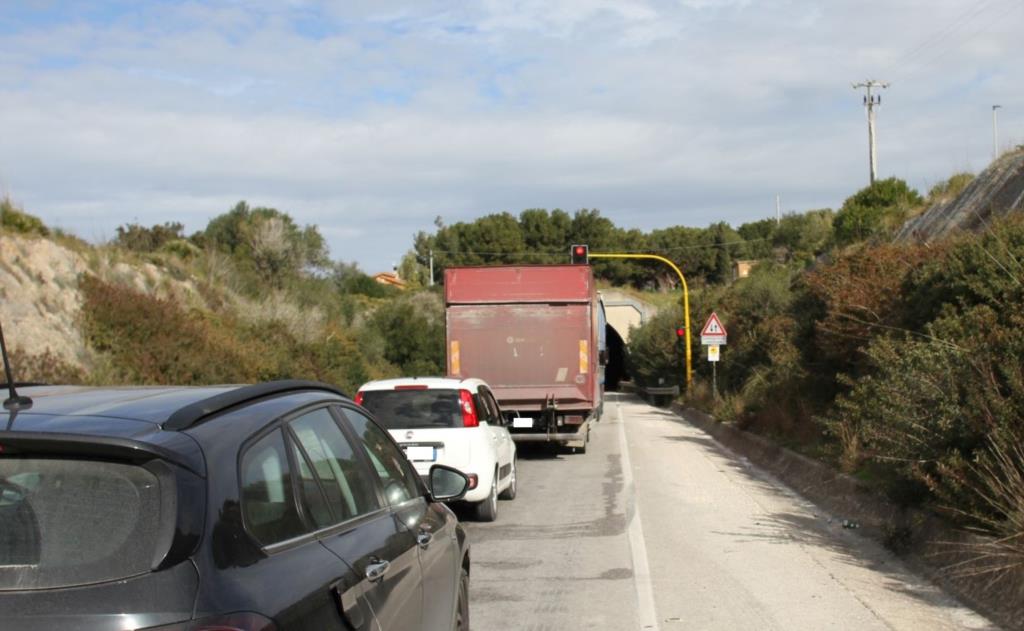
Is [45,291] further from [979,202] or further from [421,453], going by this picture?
[979,202]

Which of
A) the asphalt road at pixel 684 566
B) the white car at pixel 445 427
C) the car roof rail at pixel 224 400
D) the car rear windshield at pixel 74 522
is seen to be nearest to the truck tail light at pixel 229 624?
the car rear windshield at pixel 74 522

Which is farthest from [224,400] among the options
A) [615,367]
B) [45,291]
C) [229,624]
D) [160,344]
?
[615,367]

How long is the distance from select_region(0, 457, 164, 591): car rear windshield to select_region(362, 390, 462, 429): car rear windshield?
9.48m

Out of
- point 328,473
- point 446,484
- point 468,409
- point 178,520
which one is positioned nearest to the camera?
point 178,520

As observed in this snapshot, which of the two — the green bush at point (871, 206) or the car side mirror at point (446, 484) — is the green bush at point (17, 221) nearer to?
the car side mirror at point (446, 484)

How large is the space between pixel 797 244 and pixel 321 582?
270 feet

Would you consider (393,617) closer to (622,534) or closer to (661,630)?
(661,630)

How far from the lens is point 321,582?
124 inches

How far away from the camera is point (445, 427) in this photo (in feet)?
40.3

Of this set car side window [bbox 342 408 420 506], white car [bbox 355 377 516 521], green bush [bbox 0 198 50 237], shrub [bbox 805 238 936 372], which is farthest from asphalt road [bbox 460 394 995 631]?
green bush [bbox 0 198 50 237]

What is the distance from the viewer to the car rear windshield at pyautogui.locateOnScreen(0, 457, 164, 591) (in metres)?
→ 2.66

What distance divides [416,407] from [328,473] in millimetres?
8696

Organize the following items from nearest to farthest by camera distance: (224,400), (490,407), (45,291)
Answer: (224,400) < (490,407) < (45,291)

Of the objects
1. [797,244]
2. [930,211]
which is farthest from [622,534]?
[797,244]
